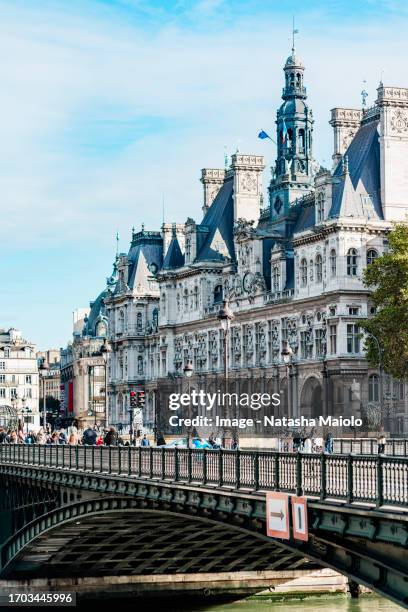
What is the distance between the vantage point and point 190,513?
1596 inches

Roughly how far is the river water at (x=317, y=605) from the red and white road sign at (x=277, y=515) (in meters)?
28.8

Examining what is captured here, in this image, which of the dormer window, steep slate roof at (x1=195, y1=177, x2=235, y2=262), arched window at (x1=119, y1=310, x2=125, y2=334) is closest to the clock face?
steep slate roof at (x1=195, y1=177, x2=235, y2=262)

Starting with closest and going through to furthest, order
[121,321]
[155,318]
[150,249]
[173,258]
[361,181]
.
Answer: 1. [361,181]
2. [173,258]
3. [155,318]
4. [150,249]
5. [121,321]

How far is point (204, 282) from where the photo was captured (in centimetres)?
12862

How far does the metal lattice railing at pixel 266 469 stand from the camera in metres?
28.2

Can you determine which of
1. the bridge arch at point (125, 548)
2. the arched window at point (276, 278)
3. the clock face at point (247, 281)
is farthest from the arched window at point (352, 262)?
the bridge arch at point (125, 548)

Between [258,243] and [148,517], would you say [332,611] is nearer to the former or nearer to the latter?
[148,517]

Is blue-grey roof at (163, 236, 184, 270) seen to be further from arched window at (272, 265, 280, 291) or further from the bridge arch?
the bridge arch

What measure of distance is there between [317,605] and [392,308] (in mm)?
25512

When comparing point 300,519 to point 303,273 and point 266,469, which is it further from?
point 303,273

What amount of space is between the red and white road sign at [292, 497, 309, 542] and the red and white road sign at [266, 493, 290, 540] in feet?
0.93

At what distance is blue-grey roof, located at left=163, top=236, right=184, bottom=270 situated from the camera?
137125 millimetres

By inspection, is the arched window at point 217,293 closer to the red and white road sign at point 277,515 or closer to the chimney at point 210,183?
the chimney at point 210,183

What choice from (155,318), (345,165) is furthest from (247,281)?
(155,318)
